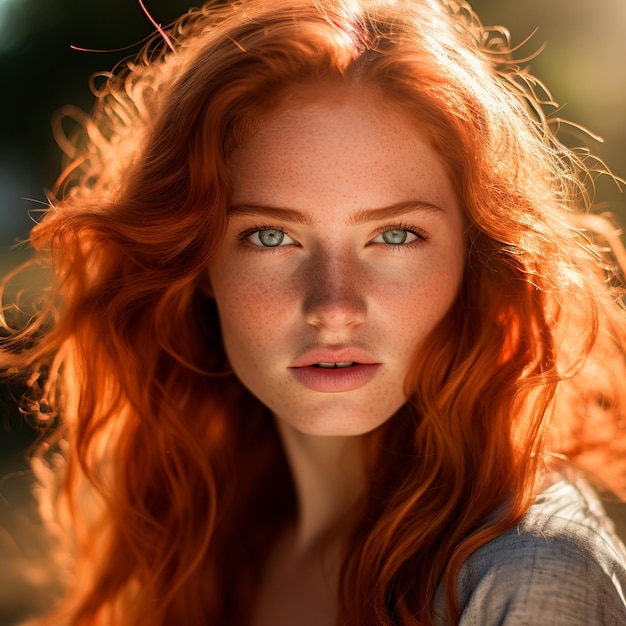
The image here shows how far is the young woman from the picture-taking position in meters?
1.59

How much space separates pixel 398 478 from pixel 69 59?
4.39 meters

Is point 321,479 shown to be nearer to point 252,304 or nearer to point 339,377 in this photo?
point 339,377

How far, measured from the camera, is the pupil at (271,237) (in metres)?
1.67

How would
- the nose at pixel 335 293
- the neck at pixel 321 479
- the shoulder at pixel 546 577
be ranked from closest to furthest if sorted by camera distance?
the shoulder at pixel 546 577, the nose at pixel 335 293, the neck at pixel 321 479

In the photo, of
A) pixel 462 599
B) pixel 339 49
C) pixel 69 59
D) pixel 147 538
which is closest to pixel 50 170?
pixel 69 59

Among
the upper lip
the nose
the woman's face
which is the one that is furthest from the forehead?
the upper lip

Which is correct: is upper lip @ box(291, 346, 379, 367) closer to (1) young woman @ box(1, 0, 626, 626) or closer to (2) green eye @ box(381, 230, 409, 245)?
(1) young woman @ box(1, 0, 626, 626)

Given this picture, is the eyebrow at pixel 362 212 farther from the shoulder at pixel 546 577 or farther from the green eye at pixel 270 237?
the shoulder at pixel 546 577

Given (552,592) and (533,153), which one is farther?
(533,153)

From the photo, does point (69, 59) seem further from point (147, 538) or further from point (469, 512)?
point (469, 512)

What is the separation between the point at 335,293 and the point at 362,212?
0.16 meters

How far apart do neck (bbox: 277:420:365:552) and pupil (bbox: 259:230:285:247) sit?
473mm

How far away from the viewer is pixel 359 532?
1.79 meters

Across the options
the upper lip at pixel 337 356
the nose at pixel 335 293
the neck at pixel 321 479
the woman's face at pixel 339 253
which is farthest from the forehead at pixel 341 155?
the neck at pixel 321 479
